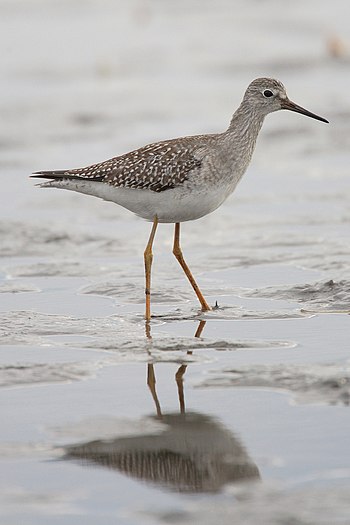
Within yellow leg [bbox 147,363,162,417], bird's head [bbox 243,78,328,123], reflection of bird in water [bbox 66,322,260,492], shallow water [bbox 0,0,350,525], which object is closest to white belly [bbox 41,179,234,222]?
shallow water [bbox 0,0,350,525]

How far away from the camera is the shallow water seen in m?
6.06

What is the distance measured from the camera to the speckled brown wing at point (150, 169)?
9664 mm

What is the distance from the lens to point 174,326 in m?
9.14

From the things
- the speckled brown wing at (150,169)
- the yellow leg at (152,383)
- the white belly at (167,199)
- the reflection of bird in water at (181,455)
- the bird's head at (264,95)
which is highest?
the bird's head at (264,95)

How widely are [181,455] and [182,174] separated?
3605 millimetres

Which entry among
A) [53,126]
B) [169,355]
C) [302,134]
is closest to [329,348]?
[169,355]

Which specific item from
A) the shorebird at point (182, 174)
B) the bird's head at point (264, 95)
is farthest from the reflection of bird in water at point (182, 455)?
the bird's head at point (264, 95)

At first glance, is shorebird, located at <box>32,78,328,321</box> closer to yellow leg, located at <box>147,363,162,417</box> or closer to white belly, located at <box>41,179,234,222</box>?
white belly, located at <box>41,179,234,222</box>

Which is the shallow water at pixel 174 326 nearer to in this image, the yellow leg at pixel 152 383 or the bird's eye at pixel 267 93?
the yellow leg at pixel 152 383

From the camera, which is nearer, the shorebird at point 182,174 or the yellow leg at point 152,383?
the yellow leg at point 152,383

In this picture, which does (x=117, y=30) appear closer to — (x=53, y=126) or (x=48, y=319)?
(x=53, y=126)

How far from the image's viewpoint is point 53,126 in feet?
58.9

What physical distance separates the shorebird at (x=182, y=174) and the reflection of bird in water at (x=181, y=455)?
259cm

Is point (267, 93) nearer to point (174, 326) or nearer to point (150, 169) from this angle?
point (150, 169)
